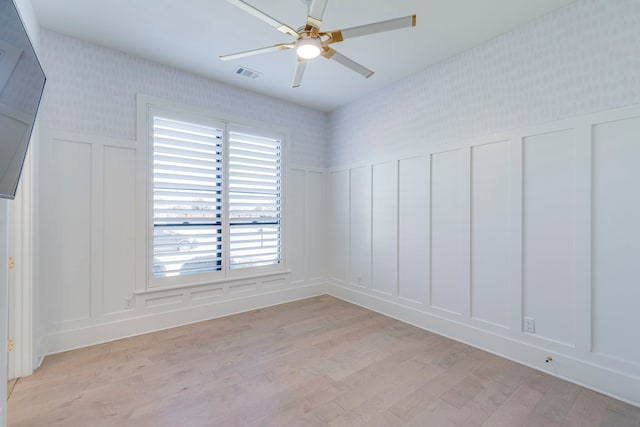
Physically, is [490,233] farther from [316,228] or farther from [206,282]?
[206,282]

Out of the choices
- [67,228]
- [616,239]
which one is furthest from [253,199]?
[616,239]

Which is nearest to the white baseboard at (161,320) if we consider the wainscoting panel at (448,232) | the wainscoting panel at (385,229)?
the wainscoting panel at (385,229)

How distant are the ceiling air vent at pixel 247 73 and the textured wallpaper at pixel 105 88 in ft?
1.32

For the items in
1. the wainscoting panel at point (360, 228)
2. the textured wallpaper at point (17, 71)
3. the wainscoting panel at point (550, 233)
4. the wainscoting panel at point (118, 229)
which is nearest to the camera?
the textured wallpaper at point (17, 71)

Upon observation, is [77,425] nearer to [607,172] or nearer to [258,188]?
[258,188]

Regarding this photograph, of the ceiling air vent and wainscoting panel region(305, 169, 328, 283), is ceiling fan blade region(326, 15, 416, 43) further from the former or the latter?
wainscoting panel region(305, 169, 328, 283)

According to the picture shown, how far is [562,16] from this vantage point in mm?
2428

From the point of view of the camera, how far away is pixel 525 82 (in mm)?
2668

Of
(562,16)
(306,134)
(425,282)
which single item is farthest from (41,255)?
(562,16)

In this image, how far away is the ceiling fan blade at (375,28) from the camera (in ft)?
6.09

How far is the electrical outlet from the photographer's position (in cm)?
261

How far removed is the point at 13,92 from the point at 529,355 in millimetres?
4006

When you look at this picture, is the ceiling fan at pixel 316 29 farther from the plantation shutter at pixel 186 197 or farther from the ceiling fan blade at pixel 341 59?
the plantation shutter at pixel 186 197

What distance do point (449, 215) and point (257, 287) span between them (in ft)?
9.15
